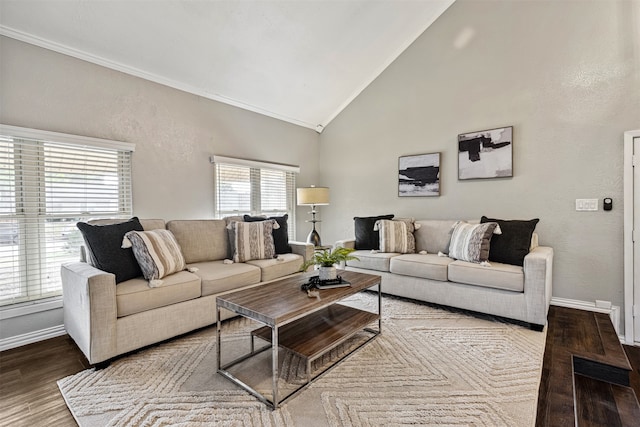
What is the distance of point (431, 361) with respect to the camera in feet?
7.13

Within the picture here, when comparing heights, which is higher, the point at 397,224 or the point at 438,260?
the point at 397,224

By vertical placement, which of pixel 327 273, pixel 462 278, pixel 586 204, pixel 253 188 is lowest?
pixel 462 278

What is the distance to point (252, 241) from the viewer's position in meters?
3.37

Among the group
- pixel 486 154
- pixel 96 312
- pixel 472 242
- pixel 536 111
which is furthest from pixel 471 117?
pixel 96 312

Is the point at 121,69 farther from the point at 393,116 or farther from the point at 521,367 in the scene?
the point at 521,367

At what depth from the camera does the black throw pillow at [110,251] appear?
2350 mm

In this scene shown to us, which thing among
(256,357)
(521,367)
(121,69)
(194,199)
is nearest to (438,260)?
(521,367)

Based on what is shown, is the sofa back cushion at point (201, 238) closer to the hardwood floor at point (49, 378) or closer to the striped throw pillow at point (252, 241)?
the striped throw pillow at point (252, 241)

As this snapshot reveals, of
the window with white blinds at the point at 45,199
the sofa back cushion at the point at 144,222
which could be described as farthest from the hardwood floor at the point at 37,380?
the sofa back cushion at the point at 144,222

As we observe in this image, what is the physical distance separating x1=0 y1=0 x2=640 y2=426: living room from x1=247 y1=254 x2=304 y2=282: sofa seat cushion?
1106 mm

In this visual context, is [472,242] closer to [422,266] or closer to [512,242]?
[512,242]

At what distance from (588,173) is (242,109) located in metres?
4.00

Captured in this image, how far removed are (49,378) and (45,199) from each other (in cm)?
147

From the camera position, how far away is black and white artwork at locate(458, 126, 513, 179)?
3.50m
